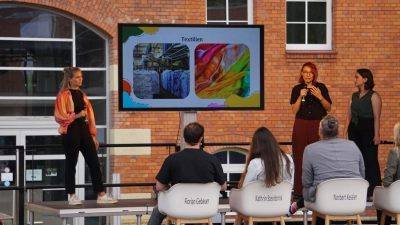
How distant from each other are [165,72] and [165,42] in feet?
1.10

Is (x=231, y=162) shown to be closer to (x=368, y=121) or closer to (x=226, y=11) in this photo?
(x=226, y=11)

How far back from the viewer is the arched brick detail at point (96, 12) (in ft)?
48.1

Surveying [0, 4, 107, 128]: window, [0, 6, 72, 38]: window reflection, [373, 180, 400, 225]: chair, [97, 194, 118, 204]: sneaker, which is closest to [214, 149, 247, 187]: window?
[0, 4, 107, 128]: window

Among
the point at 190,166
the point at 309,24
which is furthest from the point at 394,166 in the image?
the point at 309,24

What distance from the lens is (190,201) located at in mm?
8367

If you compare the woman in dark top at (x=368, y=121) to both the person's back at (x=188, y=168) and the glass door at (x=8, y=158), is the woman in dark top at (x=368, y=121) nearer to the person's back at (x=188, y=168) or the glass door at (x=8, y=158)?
the person's back at (x=188, y=168)

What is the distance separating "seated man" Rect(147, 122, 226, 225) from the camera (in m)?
8.46

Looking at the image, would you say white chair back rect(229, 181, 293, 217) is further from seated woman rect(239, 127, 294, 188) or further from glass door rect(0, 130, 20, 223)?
glass door rect(0, 130, 20, 223)

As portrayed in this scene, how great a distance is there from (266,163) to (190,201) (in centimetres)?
80

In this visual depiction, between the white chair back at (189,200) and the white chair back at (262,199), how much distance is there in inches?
12.0

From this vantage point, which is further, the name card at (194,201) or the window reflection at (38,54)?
the window reflection at (38,54)

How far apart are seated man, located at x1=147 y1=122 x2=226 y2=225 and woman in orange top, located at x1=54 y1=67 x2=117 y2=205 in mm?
1709

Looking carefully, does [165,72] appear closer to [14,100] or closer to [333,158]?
[333,158]

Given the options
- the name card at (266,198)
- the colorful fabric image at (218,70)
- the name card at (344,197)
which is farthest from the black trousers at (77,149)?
the name card at (344,197)
